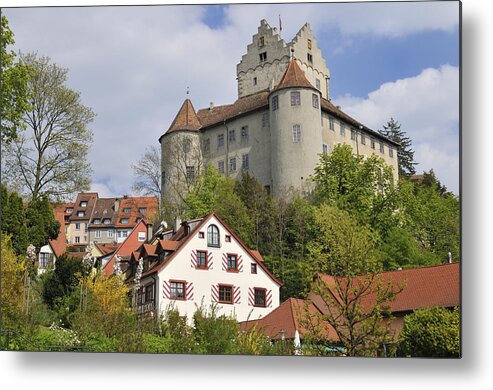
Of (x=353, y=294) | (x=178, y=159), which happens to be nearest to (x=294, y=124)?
(x=178, y=159)

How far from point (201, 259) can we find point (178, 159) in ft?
23.2

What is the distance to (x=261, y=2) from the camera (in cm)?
907

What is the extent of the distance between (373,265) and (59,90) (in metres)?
4.24

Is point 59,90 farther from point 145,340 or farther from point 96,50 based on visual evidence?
point 145,340

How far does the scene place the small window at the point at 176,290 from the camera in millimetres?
9994

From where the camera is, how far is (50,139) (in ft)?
35.8

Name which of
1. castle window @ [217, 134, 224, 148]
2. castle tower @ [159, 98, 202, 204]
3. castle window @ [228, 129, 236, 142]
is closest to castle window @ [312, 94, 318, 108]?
castle window @ [228, 129, 236, 142]

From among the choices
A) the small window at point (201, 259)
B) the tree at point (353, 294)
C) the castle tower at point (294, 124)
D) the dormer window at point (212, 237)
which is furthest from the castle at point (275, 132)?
the tree at point (353, 294)

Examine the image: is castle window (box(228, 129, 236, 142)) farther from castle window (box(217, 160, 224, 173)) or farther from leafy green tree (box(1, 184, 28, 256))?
leafy green tree (box(1, 184, 28, 256))

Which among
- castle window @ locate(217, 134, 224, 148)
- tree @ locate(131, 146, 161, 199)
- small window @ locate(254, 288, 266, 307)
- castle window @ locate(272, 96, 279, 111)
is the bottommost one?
small window @ locate(254, 288, 266, 307)

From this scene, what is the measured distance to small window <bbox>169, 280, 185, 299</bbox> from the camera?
9.99 meters

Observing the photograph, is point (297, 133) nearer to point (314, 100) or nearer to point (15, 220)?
point (314, 100)

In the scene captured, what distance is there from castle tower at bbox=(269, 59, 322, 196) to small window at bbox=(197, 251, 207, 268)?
953cm

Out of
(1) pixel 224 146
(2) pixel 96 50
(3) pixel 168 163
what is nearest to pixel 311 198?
(3) pixel 168 163
